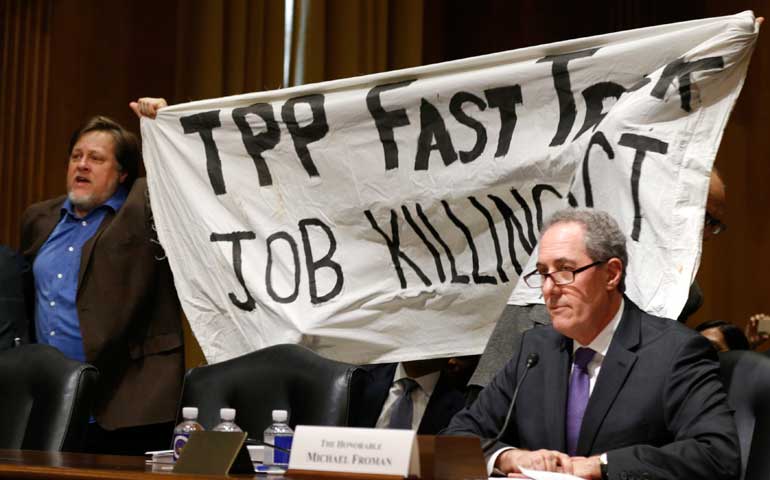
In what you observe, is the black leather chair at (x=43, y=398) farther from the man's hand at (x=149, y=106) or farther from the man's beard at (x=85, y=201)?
the man's hand at (x=149, y=106)

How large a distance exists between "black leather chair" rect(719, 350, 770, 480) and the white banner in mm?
354

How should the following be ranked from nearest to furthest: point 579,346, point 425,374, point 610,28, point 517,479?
point 517,479 < point 579,346 < point 425,374 < point 610,28

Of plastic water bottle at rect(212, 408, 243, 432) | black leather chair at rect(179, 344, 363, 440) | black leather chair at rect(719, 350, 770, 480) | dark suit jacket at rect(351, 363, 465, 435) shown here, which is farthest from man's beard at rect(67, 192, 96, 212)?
black leather chair at rect(719, 350, 770, 480)

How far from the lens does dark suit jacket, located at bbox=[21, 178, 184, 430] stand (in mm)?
3746

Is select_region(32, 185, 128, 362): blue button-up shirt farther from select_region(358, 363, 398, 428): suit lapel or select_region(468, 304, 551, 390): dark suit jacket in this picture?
select_region(468, 304, 551, 390): dark suit jacket

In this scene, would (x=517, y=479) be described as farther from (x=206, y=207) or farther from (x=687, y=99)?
(x=206, y=207)

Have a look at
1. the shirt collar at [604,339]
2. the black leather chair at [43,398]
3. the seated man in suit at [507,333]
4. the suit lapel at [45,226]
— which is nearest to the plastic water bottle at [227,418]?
the black leather chair at [43,398]

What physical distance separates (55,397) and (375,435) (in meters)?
1.56

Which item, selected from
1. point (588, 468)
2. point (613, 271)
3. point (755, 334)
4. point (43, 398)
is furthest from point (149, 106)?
point (755, 334)

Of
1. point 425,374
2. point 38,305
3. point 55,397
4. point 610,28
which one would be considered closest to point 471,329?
point 425,374

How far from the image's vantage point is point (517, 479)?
2.43m

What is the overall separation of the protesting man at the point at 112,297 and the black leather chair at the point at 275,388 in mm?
511

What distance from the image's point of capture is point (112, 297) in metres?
3.80

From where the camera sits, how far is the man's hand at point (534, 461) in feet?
8.29
